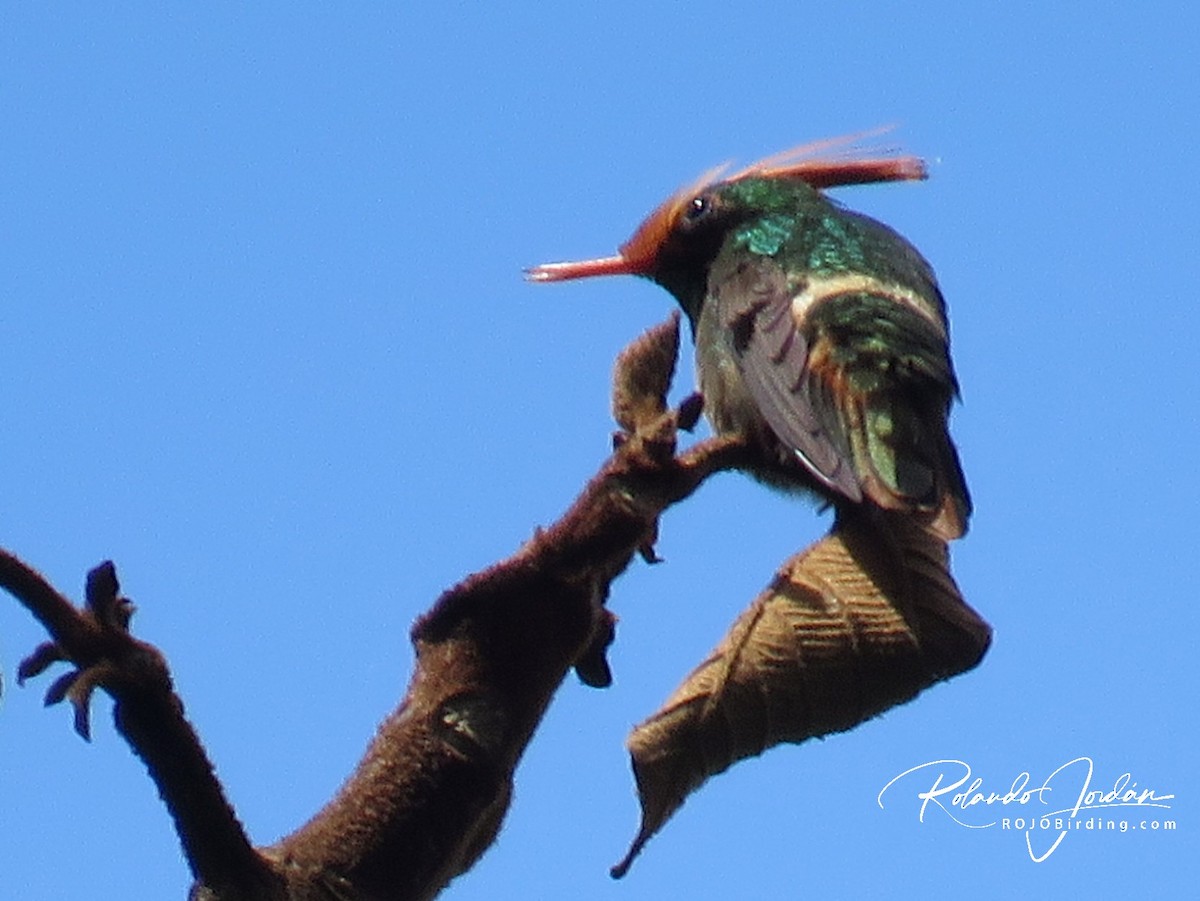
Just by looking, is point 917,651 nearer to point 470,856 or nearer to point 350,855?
point 470,856

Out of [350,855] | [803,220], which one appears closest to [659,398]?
[350,855]

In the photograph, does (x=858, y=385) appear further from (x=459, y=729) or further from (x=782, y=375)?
(x=459, y=729)

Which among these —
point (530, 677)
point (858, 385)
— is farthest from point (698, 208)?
point (530, 677)

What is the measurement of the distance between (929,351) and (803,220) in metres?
1.09

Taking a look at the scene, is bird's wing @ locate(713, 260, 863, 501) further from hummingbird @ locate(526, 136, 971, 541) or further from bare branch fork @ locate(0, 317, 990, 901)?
bare branch fork @ locate(0, 317, 990, 901)

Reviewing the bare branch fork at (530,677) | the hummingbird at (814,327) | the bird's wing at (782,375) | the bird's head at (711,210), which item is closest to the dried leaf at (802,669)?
the bare branch fork at (530,677)

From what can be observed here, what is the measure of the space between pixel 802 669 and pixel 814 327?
220 centimetres

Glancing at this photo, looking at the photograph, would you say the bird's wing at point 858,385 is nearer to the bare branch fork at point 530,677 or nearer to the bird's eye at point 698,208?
the bird's eye at point 698,208

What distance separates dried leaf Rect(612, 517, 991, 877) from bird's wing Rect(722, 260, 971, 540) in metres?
0.68

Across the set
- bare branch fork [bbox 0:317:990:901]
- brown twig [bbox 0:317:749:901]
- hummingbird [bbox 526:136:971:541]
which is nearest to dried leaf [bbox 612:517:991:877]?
bare branch fork [bbox 0:317:990:901]

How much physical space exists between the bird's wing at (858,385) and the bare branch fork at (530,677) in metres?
0.76

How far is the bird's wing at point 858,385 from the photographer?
12.4ft

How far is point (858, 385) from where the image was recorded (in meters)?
4.43

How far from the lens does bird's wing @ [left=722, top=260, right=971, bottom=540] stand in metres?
3.79
